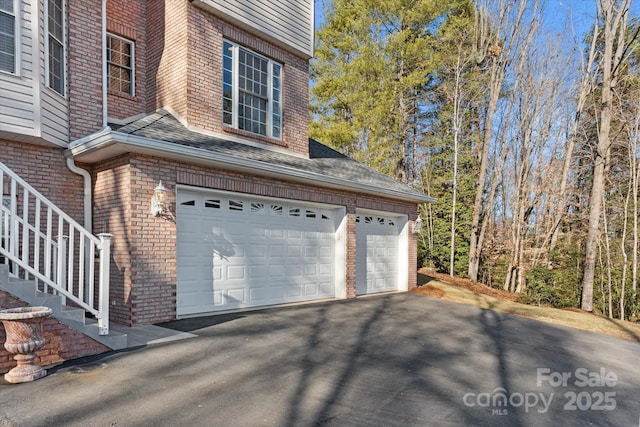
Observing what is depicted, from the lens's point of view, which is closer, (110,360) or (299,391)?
(299,391)

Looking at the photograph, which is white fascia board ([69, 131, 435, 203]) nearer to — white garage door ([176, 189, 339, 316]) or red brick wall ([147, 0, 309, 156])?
white garage door ([176, 189, 339, 316])

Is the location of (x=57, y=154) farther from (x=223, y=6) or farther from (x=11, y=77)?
(x=223, y=6)

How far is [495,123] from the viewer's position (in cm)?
1841

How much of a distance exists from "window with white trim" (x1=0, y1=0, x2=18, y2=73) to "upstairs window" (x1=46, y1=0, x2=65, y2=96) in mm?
506

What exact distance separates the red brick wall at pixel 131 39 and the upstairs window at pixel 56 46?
1395 mm

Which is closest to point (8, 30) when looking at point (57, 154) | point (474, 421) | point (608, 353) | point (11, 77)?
point (11, 77)

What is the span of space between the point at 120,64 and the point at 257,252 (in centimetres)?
511

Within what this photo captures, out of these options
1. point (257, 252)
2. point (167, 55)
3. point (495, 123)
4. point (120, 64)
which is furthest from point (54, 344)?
point (495, 123)

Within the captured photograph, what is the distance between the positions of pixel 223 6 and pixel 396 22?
12409 mm

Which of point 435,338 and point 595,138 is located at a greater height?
point 595,138

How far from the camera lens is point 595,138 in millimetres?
16406

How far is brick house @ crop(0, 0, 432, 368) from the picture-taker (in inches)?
241

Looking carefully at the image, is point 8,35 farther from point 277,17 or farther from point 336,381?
point 336,381

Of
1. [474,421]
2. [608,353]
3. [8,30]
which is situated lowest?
[608,353]
